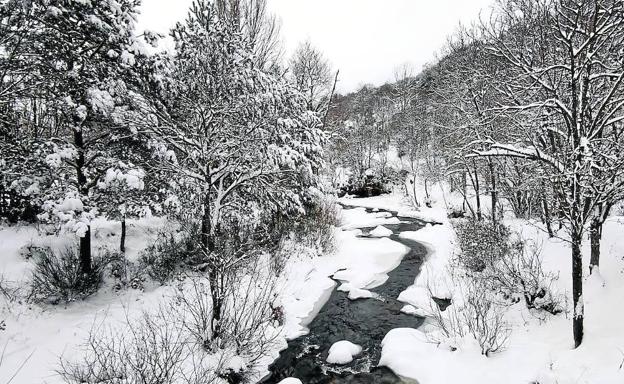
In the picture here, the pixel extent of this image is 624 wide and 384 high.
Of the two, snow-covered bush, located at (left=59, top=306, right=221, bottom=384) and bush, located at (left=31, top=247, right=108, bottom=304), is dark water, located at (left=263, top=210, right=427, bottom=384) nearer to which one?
snow-covered bush, located at (left=59, top=306, right=221, bottom=384)

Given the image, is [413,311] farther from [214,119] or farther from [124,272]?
[124,272]

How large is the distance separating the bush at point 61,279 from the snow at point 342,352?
5759mm

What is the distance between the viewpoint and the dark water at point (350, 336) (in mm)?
5961

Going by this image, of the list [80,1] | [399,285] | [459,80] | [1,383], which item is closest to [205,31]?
[80,1]

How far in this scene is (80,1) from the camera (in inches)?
267

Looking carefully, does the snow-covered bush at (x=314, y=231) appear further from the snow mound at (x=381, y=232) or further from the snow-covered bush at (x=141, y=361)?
the snow-covered bush at (x=141, y=361)

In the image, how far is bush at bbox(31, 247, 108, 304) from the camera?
6891mm

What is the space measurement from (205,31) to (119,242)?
6815 mm

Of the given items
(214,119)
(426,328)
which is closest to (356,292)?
(426,328)

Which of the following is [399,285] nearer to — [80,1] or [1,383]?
[1,383]

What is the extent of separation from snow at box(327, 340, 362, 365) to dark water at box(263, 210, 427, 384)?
0.35ft

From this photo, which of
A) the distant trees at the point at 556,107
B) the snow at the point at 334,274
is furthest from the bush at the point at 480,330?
the snow at the point at 334,274

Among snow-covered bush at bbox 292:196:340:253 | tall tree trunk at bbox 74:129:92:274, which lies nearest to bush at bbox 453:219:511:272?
snow-covered bush at bbox 292:196:340:253

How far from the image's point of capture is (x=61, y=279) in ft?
23.3
